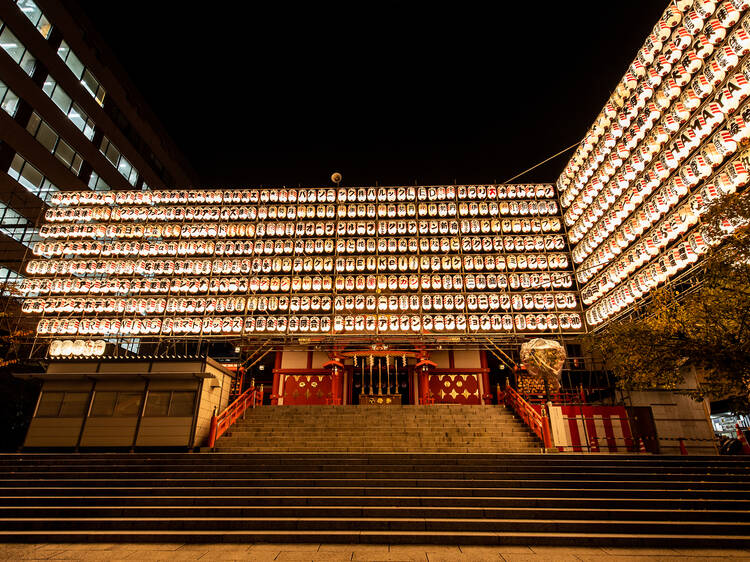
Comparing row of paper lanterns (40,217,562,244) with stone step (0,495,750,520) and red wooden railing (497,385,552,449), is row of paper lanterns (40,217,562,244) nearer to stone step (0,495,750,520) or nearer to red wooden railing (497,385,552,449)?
red wooden railing (497,385,552,449)

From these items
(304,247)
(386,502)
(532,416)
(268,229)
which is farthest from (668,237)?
(268,229)

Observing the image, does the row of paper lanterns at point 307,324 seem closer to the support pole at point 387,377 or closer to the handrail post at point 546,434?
the support pole at point 387,377

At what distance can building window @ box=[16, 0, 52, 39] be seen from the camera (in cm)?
2569

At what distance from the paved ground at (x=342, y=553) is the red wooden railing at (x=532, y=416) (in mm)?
6615

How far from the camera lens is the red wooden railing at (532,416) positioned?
42.9 feet

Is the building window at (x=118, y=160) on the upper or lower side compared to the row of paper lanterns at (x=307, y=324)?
Result: upper

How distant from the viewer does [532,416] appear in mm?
14047

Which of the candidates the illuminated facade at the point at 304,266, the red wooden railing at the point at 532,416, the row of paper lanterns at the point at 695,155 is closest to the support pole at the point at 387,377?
the illuminated facade at the point at 304,266

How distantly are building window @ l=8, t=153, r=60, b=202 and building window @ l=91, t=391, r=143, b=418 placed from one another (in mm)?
15564

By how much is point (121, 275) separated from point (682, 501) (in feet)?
72.5

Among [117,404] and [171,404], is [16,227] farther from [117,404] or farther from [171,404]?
[171,404]

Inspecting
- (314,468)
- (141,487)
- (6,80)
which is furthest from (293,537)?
(6,80)

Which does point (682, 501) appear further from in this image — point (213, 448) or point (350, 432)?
point (213, 448)

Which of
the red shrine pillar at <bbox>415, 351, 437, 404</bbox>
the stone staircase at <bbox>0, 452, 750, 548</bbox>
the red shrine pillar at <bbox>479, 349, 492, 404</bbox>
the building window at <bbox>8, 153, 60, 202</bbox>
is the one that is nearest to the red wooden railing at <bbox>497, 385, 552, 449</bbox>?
the stone staircase at <bbox>0, 452, 750, 548</bbox>
